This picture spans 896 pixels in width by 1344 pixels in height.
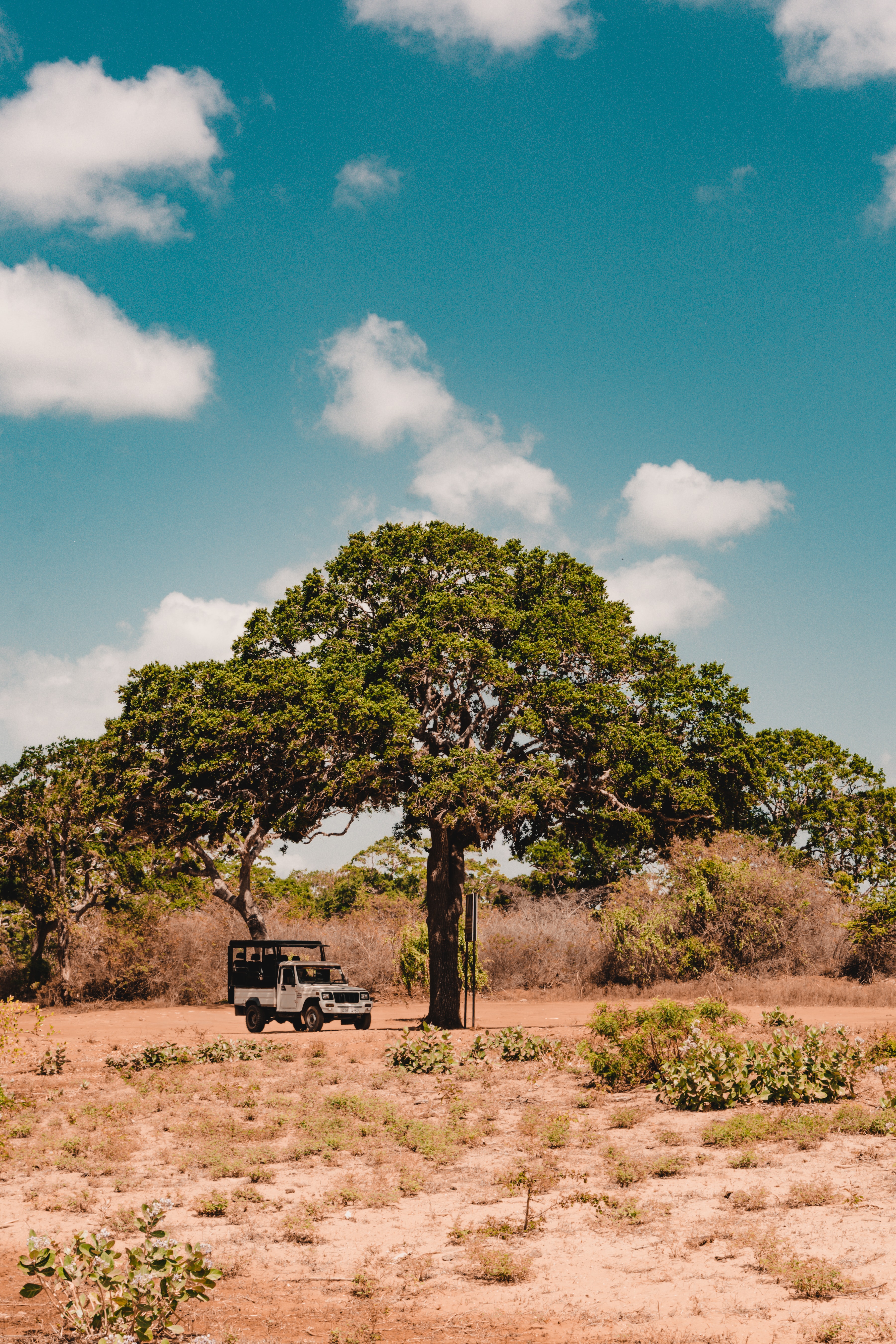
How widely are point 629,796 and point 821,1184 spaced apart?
508 inches

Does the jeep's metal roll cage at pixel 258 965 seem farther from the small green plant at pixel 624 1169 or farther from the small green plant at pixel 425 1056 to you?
the small green plant at pixel 624 1169

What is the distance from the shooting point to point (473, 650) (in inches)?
811

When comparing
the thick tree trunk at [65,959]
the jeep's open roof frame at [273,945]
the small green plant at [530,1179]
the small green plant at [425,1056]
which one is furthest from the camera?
the thick tree trunk at [65,959]

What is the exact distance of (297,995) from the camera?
81.1 feet

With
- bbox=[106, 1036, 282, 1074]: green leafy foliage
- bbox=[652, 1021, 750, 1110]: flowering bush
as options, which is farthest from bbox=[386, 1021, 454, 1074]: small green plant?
bbox=[652, 1021, 750, 1110]: flowering bush

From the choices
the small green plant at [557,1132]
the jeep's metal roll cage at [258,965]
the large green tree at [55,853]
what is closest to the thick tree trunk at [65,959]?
the large green tree at [55,853]

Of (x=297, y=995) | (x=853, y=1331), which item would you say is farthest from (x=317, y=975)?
(x=853, y=1331)

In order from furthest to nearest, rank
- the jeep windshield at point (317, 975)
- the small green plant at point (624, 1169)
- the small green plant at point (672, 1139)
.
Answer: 1. the jeep windshield at point (317, 975)
2. the small green plant at point (672, 1139)
3. the small green plant at point (624, 1169)

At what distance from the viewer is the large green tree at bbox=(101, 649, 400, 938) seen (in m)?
20.4

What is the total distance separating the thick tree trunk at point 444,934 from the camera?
2270 centimetres

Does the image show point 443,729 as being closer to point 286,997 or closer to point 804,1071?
point 286,997

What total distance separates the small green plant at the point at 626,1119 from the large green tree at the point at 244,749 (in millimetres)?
8811

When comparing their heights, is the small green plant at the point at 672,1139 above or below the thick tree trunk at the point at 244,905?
below

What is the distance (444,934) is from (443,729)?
15.0 feet
